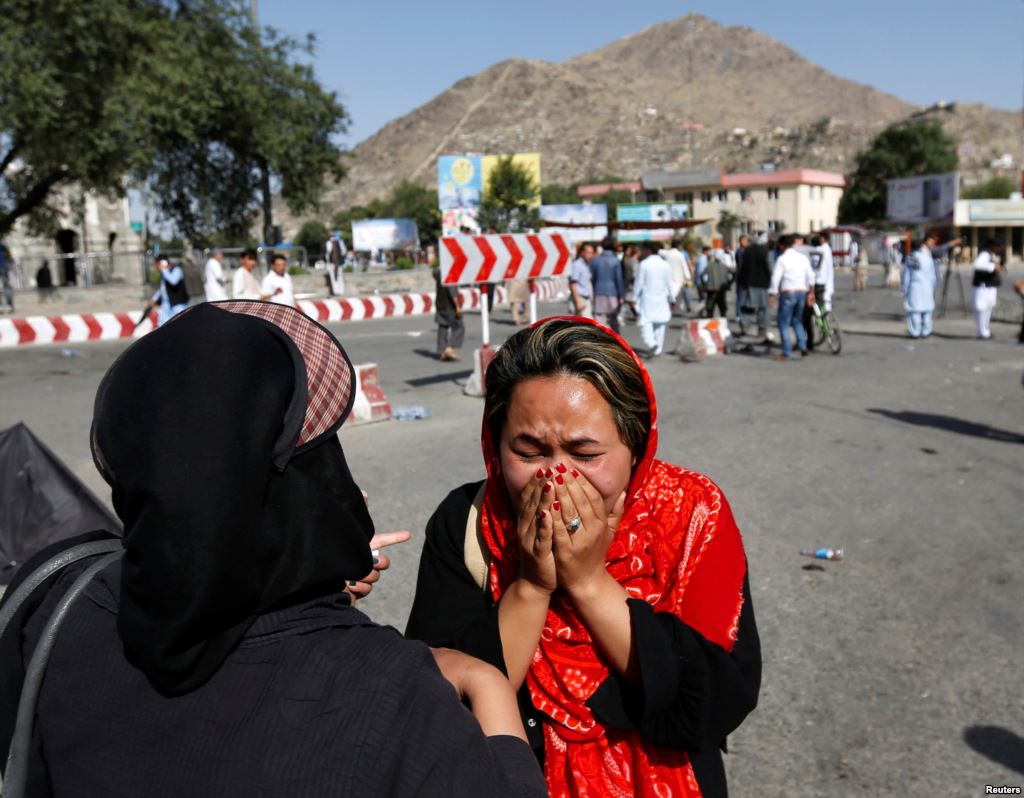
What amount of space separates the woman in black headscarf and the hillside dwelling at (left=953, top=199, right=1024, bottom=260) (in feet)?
207

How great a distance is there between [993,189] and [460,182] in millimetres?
48587

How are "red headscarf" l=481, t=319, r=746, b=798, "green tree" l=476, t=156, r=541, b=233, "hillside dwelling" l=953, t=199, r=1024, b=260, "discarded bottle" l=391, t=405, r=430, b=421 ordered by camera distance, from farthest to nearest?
"hillside dwelling" l=953, t=199, r=1024, b=260
"green tree" l=476, t=156, r=541, b=233
"discarded bottle" l=391, t=405, r=430, b=421
"red headscarf" l=481, t=319, r=746, b=798

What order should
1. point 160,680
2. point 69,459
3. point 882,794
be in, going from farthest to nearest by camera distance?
point 69,459 → point 882,794 → point 160,680

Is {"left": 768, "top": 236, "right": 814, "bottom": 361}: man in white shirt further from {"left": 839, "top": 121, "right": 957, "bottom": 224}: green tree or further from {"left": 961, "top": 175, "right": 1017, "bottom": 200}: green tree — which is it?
{"left": 839, "top": 121, "right": 957, "bottom": 224}: green tree

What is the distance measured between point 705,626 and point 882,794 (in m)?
1.98

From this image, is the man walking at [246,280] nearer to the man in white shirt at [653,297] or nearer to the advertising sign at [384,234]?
the man in white shirt at [653,297]

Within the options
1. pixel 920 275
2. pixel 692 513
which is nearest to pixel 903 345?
pixel 920 275

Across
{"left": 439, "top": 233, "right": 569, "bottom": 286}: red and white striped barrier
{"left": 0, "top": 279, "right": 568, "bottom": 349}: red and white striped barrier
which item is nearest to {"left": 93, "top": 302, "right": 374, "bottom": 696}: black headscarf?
{"left": 439, "top": 233, "right": 569, "bottom": 286}: red and white striped barrier

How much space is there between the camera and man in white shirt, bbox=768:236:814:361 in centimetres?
1321

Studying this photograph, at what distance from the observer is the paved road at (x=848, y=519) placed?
11.7 ft

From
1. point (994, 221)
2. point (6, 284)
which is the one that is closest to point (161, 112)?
point (6, 284)

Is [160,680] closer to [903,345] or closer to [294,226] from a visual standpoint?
[903,345]

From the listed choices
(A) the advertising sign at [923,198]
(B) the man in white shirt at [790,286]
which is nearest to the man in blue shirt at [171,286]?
(B) the man in white shirt at [790,286]

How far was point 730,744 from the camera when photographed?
3.60 metres
